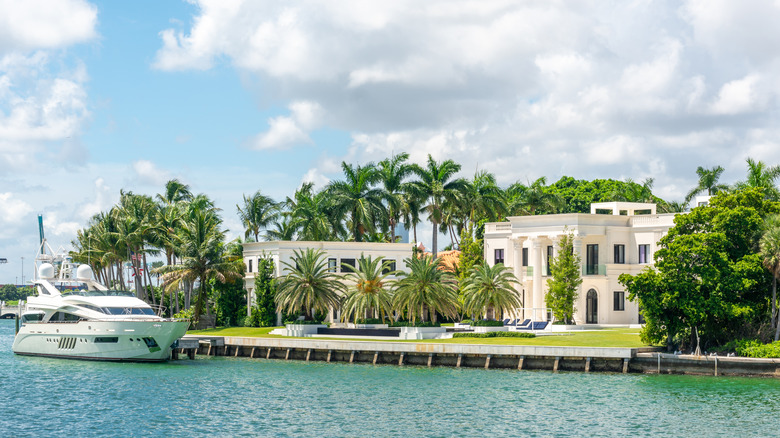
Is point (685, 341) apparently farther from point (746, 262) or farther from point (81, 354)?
point (81, 354)

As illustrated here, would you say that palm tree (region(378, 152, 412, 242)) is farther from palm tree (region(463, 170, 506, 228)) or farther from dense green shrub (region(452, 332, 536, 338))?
dense green shrub (region(452, 332, 536, 338))

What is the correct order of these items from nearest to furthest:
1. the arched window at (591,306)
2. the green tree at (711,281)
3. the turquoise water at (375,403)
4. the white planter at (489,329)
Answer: the turquoise water at (375,403), the green tree at (711,281), the white planter at (489,329), the arched window at (591,306)

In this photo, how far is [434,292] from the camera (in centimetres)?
6812

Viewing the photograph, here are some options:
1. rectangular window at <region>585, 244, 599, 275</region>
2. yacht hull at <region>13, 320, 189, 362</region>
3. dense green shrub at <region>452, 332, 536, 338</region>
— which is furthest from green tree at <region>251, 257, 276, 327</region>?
rectangular window at <region>585, 244, 599, 275</region>

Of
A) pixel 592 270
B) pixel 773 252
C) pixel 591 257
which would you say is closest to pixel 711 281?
pixel 773 252

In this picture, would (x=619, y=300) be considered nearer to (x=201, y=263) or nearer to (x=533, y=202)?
(x=533, y=202)

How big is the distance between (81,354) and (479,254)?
34.9 metres

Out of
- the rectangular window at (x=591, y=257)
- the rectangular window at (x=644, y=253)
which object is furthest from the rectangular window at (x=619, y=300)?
the rectangular window at (x=644, y=253)

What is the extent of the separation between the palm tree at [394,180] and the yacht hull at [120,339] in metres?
30.9

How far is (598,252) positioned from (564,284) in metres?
5.95

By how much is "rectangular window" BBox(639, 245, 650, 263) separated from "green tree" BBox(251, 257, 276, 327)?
3008 cm

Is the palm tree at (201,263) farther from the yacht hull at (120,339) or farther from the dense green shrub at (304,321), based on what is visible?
the yacht hull at (120,339)

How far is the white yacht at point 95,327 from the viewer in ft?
202

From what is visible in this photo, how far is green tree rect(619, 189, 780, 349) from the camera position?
53.4 meters
